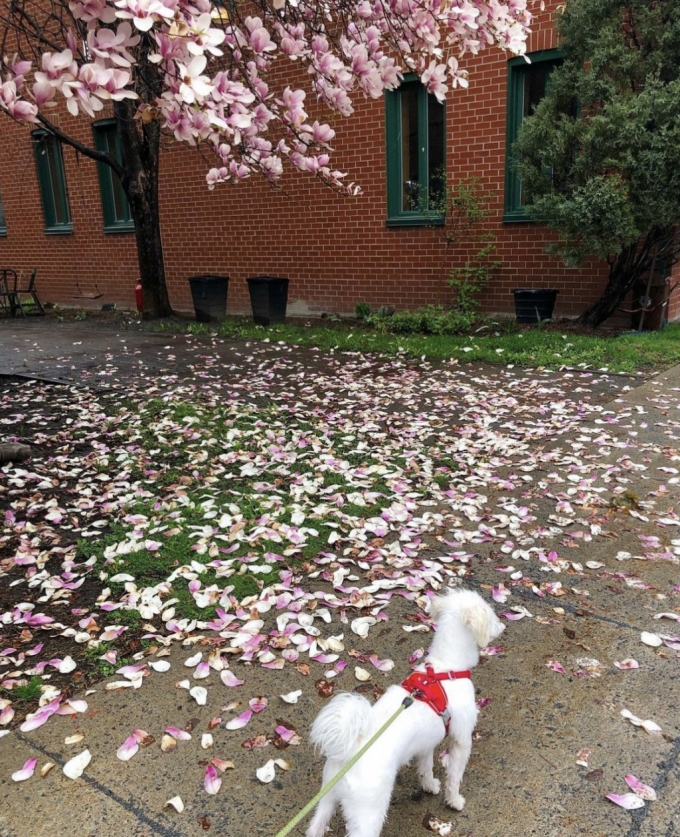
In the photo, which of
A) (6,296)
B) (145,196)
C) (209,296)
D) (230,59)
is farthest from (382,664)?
(6,296)

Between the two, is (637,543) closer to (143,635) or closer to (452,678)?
(452,678)

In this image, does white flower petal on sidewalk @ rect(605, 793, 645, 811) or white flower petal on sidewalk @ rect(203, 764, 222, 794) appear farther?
white flower petal on sidewalk @ rect(203, 764, 222, 794)

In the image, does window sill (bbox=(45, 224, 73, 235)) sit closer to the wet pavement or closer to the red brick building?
the red brick building

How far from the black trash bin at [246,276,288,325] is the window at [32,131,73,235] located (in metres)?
6.74

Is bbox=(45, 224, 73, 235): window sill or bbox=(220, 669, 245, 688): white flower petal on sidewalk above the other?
bbox=(45, 224, 73, 235): window sill

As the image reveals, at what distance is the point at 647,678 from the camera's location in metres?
2.52

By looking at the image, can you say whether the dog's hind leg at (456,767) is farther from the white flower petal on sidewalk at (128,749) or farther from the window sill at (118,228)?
the window sill at (118,228)

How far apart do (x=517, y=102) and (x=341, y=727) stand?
961cm

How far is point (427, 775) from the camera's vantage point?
204 centimetres

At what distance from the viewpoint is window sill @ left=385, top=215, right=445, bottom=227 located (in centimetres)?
1017

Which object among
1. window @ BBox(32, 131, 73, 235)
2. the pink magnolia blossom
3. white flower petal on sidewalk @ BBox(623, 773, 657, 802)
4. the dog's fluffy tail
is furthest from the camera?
window @ BBox(32, 131, 73, 235)

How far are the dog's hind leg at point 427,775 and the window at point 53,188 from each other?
629 inches

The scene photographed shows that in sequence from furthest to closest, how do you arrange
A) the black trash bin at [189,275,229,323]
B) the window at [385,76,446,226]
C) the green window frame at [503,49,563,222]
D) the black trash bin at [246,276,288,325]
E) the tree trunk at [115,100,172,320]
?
the black trash bin at [189,275,229,323], the black trash bin at [246,276,288,325], the tree trunk at [115,100,172,320], the window at [385,76,446,226], the green window frame at [503,49,563,222]

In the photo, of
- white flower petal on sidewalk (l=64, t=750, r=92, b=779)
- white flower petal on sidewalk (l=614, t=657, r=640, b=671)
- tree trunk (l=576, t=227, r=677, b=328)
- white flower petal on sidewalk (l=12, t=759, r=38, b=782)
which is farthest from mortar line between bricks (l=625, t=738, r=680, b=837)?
tree trunk (l=576, t=227, r=677, b=328)
